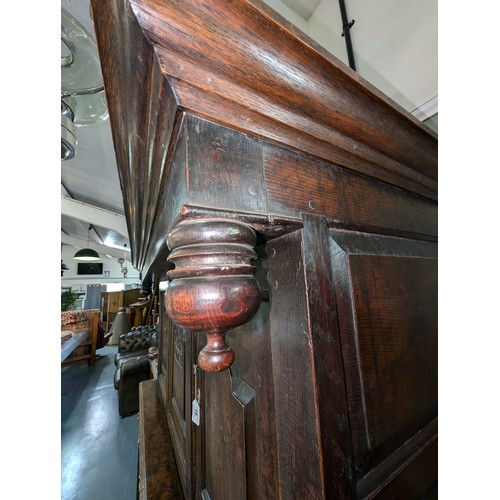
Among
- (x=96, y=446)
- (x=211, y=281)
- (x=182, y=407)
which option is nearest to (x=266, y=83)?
(x=211, y=281)

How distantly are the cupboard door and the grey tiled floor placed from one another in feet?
7.32

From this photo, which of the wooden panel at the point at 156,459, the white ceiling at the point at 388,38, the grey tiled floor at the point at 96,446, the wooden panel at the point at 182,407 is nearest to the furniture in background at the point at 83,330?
the grey tiled floor at the point at 96,446

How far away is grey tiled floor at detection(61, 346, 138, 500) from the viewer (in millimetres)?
1782

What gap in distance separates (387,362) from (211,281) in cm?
41

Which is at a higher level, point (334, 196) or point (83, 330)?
point (334, 196)

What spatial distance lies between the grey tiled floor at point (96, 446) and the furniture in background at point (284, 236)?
6.76 feet

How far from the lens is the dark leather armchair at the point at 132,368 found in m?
2.36

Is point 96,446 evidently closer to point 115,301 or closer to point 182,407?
point 182,407

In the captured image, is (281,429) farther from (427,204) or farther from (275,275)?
(427,204)

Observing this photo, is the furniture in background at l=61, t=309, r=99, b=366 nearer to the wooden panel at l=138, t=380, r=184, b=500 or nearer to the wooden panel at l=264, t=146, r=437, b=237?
the wooden panel at l=138, t=380, r=184, b=500

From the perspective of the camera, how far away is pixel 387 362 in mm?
454
